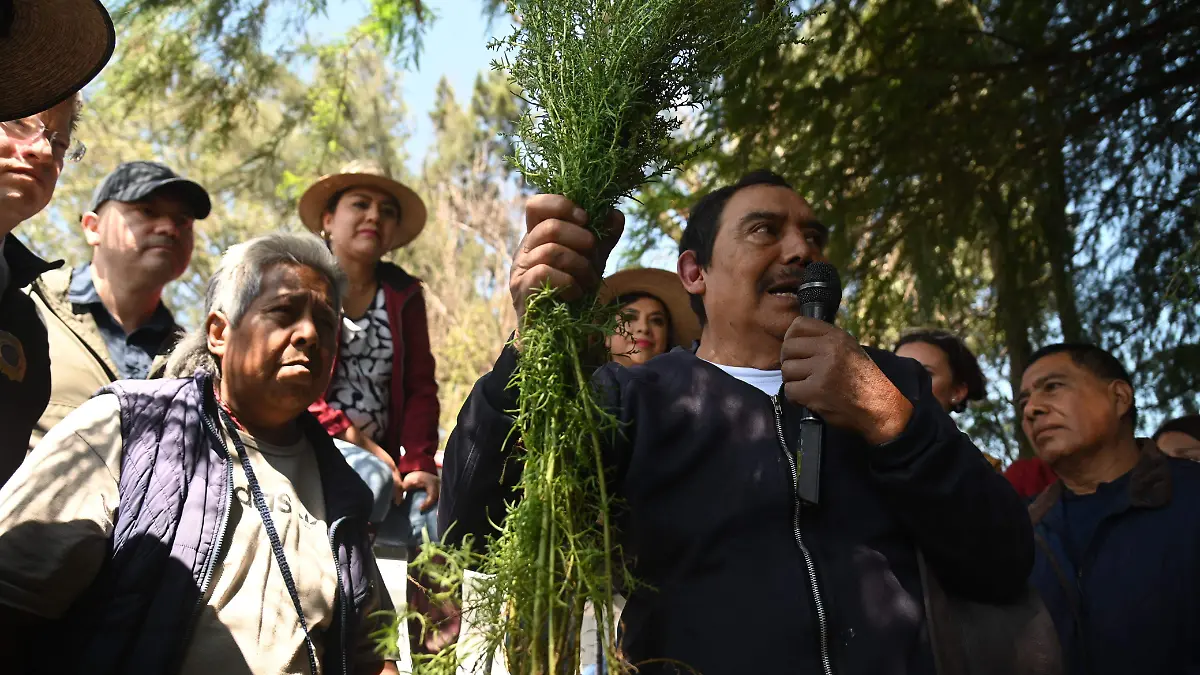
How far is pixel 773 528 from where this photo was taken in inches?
89.7

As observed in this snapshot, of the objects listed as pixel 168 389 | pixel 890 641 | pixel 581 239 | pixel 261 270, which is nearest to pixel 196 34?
pixel 261 270

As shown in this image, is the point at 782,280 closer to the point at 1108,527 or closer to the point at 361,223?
the point at 1108,527

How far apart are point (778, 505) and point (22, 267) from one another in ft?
7.01

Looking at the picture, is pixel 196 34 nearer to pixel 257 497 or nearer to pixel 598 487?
pixel 257 497

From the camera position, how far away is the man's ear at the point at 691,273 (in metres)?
2.93

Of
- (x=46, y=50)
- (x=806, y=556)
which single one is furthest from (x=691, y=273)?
(x=46, y=50)

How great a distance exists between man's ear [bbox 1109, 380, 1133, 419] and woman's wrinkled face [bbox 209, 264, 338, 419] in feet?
9.49

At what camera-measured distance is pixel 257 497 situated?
2793 mm

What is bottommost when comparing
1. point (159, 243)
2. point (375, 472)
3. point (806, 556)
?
point (806, 556)

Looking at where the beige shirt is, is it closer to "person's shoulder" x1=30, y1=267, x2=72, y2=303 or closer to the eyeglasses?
the eyeglasses

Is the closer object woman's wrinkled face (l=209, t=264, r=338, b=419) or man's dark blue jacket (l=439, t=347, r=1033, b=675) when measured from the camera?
man's dark blue jacket (l=439, t=347, r=1033, b=675)

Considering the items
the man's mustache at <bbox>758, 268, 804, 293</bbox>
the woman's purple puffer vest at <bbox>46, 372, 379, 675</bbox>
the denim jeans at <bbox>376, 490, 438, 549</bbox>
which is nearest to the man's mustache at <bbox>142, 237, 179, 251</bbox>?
the denim jeans at <bbox>376, 490, 438, 549</bbox>

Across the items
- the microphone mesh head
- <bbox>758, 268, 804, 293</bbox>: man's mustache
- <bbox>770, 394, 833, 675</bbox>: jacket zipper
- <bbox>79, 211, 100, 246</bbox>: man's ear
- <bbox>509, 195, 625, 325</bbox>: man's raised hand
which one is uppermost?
<bbox>79, 211, 100, 246</bbox>: man's ear

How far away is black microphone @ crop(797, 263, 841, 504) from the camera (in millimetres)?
2268
